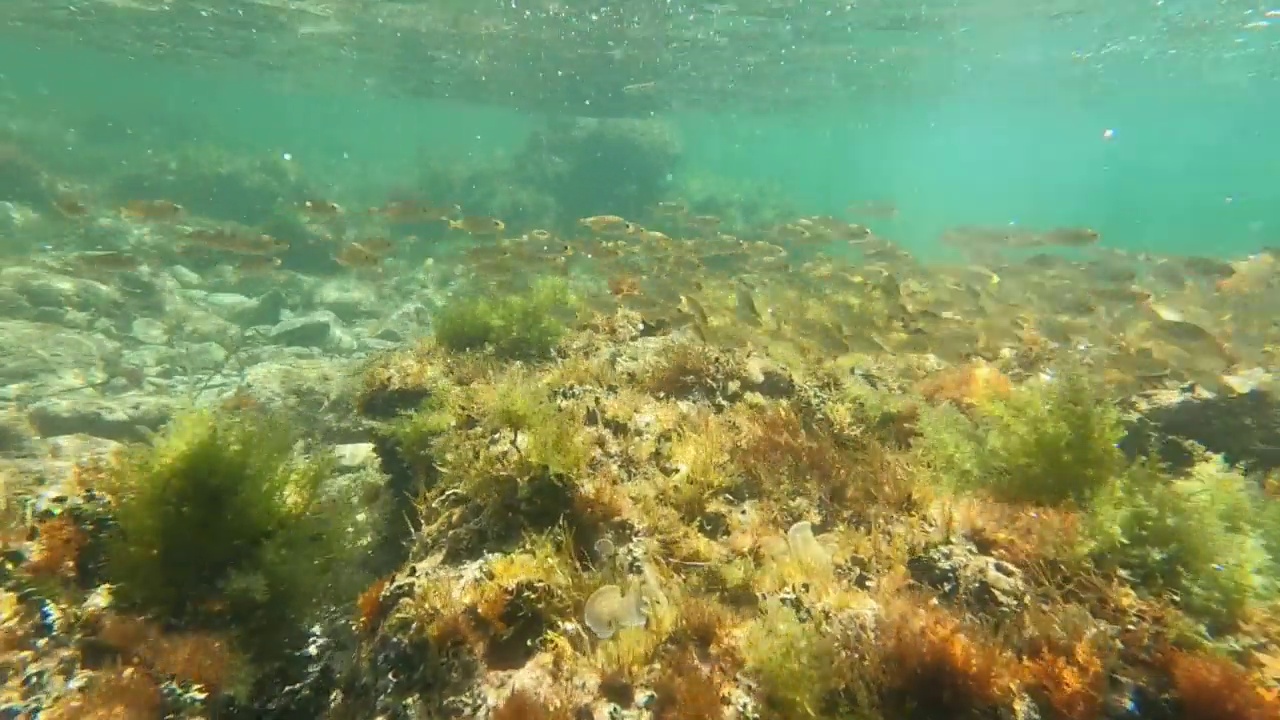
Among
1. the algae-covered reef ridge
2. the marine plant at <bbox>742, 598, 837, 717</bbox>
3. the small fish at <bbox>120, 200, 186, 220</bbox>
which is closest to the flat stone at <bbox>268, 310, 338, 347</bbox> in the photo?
the small fish at <bbox>120, 200, 186, 220</bbox>

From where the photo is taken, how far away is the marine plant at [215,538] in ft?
13.0

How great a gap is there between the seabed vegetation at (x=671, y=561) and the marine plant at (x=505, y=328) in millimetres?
1277

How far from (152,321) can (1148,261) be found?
25.5 m

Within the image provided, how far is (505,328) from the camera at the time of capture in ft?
28.1

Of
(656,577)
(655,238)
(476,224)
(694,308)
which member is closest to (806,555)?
(656,577)

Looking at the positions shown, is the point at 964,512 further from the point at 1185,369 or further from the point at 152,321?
the point at 152,321

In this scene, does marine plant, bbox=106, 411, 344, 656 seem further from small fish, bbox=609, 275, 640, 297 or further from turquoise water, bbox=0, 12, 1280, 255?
turquoise water, bbox=0, 12, 1280, 255

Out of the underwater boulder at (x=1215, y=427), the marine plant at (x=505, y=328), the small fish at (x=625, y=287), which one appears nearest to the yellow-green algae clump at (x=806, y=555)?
the underwater boulder at (x=1215, y=427)

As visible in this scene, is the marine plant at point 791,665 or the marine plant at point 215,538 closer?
the marine plant at point 791,665

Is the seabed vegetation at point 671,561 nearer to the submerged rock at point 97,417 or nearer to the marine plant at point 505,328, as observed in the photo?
the marine plant at point 505,328

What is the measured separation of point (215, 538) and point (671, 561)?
2.80 m

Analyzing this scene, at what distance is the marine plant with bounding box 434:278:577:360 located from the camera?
27.9 feet

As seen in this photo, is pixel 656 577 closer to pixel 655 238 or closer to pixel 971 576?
pixel 971 576

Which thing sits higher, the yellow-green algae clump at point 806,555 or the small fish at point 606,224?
the yellow-green algae clump at point 806,555
